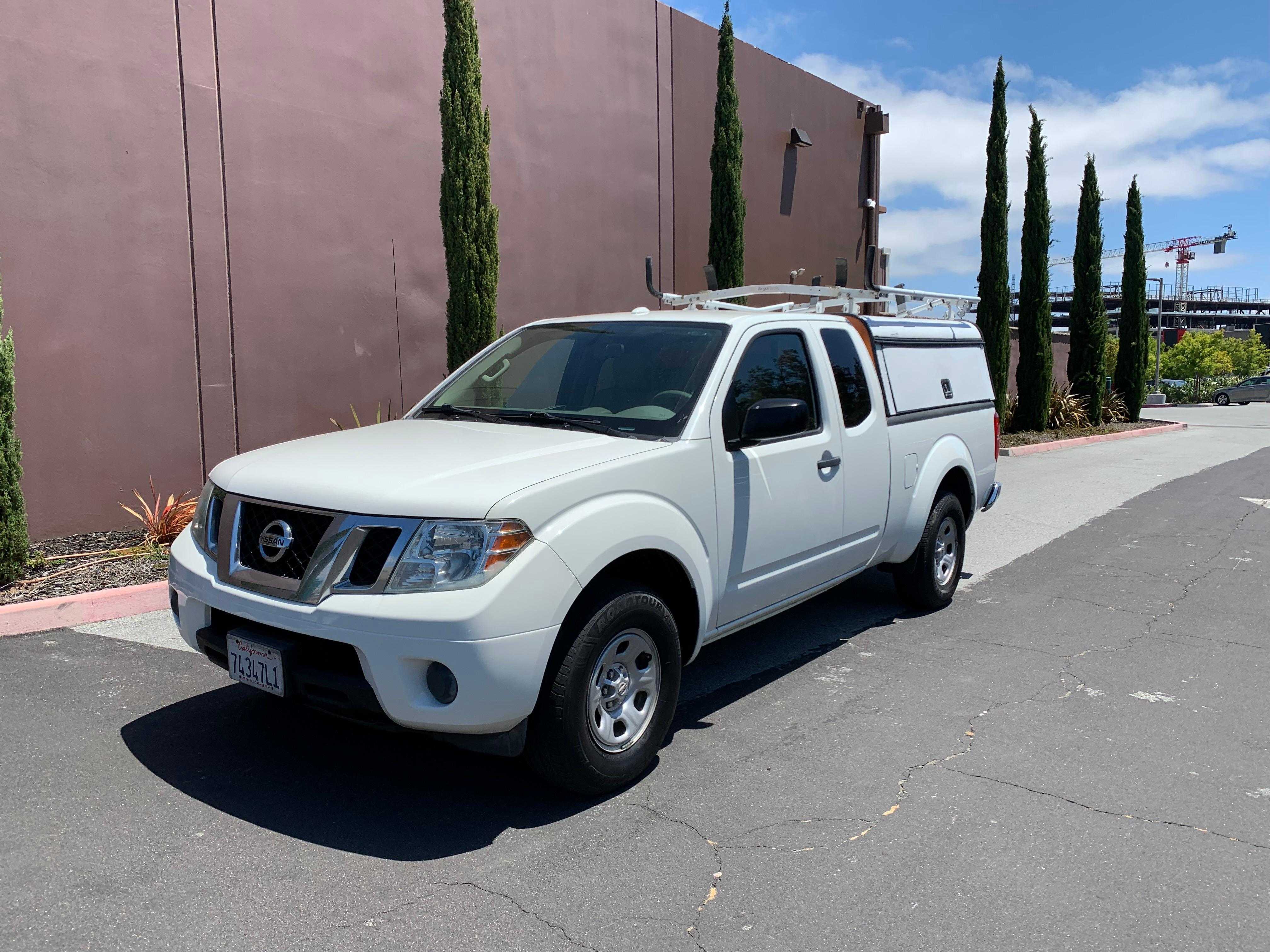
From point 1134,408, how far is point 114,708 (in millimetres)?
28192

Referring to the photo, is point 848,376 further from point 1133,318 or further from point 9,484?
point 1133,318

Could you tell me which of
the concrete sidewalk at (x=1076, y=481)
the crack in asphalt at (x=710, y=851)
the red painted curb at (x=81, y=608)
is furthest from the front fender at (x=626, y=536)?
the red painted curb at (x=81, y=608)

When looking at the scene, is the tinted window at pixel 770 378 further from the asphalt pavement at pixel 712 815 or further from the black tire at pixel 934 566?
the black tire at pixel 934 566

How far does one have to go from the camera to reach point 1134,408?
1080 inches

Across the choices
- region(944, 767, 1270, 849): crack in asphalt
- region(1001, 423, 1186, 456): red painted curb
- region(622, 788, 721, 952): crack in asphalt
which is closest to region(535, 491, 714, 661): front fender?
region(622, 788, 721, 952): crack in asphalt

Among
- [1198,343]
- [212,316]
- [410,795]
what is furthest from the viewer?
[1198,343]

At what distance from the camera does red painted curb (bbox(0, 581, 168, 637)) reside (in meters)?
5.98

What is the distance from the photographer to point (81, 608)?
6.23 metres

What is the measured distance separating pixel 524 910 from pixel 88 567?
5.74 metres

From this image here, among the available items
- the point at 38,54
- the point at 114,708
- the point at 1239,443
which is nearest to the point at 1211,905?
the point at 114,708

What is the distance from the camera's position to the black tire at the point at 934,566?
6.29 metres

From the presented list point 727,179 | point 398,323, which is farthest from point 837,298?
point 727,179

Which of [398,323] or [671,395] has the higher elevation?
[398,323]

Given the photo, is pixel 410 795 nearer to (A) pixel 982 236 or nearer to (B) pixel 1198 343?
(A) pixel 982 236
